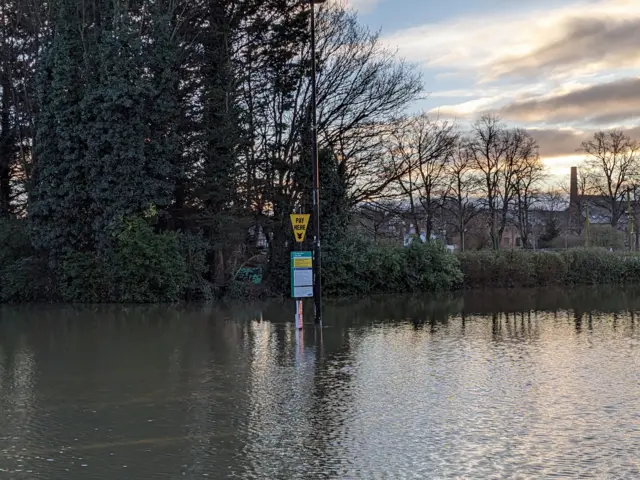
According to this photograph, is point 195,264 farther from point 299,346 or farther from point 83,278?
point 299,346

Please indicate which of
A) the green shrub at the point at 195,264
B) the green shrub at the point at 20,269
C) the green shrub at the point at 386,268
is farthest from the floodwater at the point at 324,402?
the green shrub at the point at 386,268

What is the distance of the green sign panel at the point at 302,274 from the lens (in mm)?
17062

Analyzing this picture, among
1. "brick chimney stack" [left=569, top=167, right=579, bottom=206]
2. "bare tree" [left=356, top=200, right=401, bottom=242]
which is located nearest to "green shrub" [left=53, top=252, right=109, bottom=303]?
"bare tree" [left=356, top=200, right=401, bottom=242]

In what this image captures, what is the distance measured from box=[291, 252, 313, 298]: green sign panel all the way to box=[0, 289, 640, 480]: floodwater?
1.09 meters

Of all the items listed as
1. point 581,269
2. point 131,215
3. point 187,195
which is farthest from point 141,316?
point 581,269

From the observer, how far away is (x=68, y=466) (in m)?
6.60

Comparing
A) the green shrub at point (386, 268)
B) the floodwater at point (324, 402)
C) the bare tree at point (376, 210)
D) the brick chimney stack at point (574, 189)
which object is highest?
the brick chimney stack at point (574, 189)

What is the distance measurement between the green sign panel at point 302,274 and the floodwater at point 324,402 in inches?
42.9

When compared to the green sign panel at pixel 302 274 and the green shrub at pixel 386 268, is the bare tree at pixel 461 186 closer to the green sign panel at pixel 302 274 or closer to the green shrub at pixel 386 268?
the green shrub at pixel 386 268

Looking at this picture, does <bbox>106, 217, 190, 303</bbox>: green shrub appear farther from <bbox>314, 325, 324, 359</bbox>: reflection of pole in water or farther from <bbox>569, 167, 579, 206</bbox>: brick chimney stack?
<bbox>569, 167, 579, 206</bbox>: brick chimney stack

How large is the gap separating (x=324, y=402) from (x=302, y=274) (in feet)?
26.8

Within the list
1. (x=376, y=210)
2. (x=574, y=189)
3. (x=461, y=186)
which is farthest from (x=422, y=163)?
(x=574, y=189)

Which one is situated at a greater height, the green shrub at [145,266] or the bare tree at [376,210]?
the bare tree at [376,210]

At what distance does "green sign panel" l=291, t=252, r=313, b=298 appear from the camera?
1706 cm
